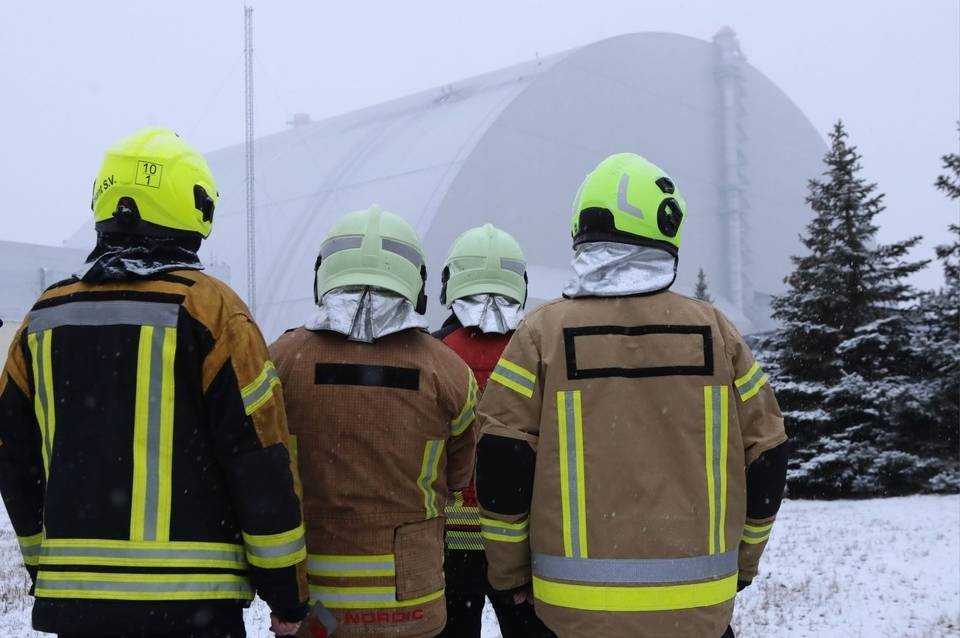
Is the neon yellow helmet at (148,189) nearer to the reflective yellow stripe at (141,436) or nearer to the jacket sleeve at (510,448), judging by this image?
the reflective yellow stripe at (141,436)

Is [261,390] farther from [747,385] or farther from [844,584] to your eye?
[844,584]

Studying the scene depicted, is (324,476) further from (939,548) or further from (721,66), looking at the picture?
(721,66)

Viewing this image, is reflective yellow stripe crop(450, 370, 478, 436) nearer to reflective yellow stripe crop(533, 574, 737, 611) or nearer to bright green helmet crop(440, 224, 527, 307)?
reflective yellow stripe crop(533, 574, 737, 611)

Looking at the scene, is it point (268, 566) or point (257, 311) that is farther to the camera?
point (257, 311)

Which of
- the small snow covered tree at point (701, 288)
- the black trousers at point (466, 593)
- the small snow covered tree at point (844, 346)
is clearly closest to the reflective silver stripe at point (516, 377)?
the black trousers at point (466, 593)

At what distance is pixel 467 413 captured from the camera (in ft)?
11.0

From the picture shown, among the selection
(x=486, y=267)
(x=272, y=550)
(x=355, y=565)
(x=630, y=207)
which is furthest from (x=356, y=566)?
(x=486, y=267)

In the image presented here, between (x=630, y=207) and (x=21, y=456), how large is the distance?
1.95 meters

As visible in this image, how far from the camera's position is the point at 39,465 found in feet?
9.22

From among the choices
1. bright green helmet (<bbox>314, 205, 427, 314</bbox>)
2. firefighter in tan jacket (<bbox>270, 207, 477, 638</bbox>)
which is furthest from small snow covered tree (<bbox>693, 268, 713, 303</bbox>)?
firefighter in tan jacket (<bbox>270, 207, 477, 638</bbox>)

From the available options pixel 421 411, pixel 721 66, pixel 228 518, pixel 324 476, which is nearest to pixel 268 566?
pixel 228 518

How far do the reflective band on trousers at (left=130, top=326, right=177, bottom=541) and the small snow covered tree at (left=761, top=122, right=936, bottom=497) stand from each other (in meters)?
13.5

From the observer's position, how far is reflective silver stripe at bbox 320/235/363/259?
3.33m

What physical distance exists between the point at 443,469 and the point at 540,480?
63cm
